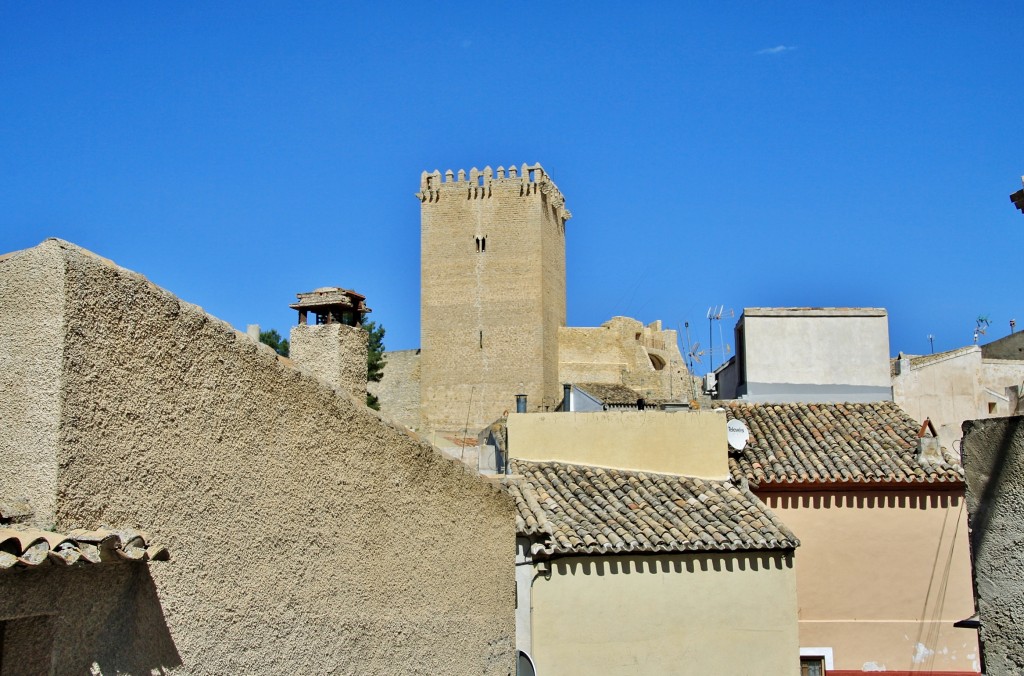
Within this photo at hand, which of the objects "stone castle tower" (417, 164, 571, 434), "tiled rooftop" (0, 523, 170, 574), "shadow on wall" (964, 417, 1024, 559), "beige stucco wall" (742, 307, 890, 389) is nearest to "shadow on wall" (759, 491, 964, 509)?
"beige stucco wall" (742, 307, 890, 389)

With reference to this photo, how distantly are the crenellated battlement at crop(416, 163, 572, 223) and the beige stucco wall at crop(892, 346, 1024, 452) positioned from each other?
2051 cm

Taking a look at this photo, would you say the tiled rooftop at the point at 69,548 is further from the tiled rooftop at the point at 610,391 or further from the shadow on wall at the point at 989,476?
the tiled rooftop at the point at 610,391

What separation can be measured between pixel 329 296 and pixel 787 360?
40.5 feet

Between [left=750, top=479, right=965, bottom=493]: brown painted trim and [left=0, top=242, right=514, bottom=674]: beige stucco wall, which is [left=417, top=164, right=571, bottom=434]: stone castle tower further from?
[left=0, top=242, right=514, bottom=674]: beige stucco wall

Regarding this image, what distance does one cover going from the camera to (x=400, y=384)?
4484cm

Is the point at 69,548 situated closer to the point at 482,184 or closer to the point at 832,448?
the point at 832,448

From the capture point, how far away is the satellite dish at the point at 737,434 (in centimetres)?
1537

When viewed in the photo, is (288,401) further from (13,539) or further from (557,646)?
(557,646)

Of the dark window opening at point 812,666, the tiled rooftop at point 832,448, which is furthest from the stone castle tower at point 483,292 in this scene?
the dark window opening at point 812,666

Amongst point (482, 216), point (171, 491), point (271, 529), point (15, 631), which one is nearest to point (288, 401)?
point (271, 529)

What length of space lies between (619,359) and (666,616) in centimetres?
3417

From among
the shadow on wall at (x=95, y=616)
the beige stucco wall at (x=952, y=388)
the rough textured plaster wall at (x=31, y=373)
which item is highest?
the beige stucco wall at (x=952, y=388)

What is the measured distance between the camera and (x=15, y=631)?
3648 millimetres

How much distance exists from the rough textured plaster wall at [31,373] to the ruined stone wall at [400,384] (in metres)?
40.5
